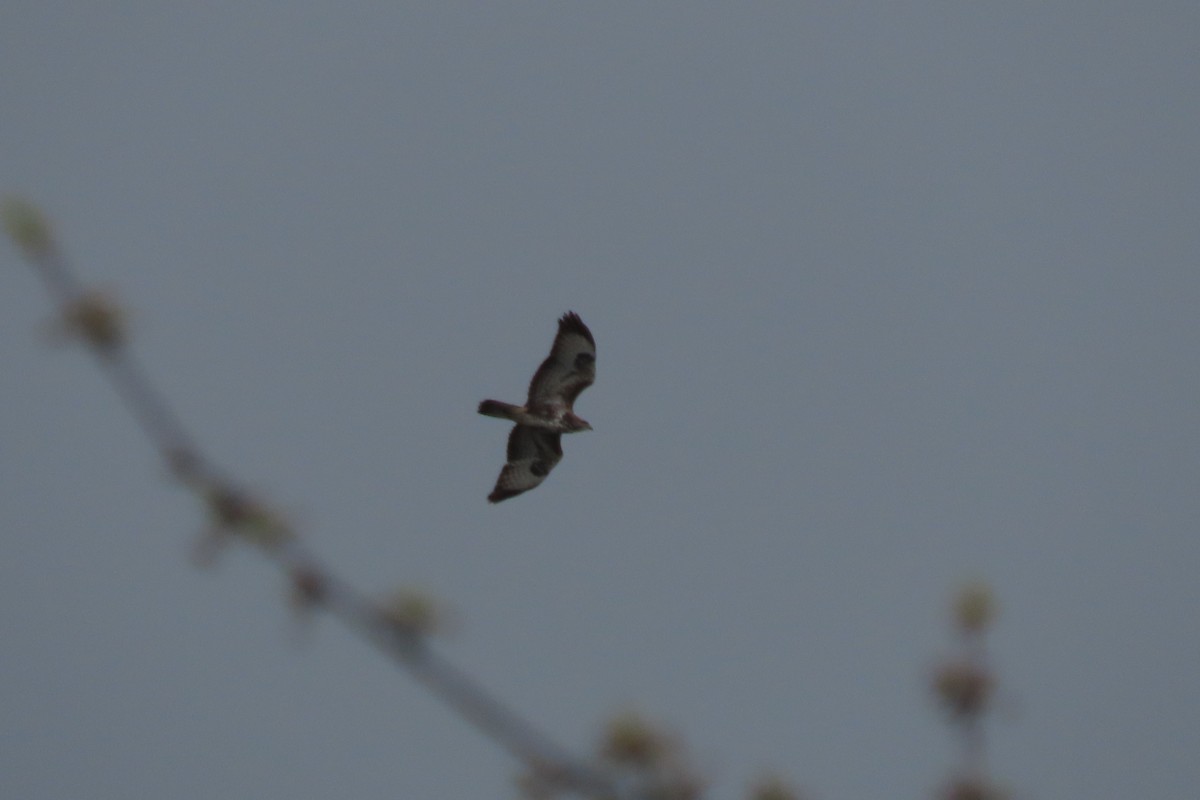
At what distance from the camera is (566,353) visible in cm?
1673

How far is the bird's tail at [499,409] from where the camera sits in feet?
53.1

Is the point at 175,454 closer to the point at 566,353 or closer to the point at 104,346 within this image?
the point at 104,346

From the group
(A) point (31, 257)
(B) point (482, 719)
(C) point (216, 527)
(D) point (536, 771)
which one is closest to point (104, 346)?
(A) point (31, 257)

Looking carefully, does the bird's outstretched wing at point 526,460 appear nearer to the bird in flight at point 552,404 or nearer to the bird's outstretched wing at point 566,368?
the bird in flight at point 552,404

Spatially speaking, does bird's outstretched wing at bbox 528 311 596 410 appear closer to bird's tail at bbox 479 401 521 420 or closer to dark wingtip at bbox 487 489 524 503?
bird's tail at bbox 479 401 521 420

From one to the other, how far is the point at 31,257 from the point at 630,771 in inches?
93.1

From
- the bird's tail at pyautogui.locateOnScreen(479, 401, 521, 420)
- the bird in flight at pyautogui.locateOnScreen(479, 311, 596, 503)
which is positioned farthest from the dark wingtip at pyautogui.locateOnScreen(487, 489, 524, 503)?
the bird's tail at pyautogui.locateOnScreen(479, 401, 521, 420)

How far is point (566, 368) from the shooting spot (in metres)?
16.8

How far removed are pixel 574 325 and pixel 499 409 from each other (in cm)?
A: 168

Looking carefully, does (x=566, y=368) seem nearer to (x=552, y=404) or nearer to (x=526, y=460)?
(x=552, y=404)

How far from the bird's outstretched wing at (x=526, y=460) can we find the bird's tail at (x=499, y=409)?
0.57m

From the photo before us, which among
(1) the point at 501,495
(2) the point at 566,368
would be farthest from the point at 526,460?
(2) the point at 566,368

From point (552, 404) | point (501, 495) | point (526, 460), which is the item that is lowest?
point (501, 495)

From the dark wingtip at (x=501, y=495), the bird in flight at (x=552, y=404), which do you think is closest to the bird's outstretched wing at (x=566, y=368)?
the bird in flight at (x=552, y=404)
